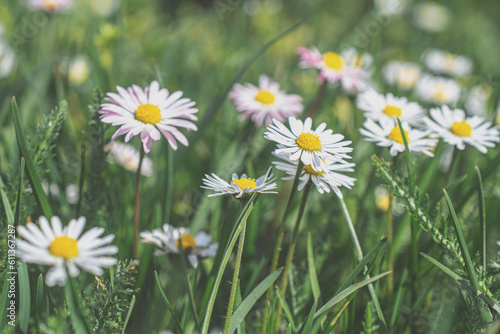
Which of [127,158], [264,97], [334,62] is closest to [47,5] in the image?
[127,158]

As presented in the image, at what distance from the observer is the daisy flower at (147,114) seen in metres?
0.74

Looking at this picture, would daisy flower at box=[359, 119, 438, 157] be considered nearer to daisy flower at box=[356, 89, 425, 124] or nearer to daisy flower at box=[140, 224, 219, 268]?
daisy flower at box=[356, 89, 425, 124]

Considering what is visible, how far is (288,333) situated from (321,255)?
345 millimetres

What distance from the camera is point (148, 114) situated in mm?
784

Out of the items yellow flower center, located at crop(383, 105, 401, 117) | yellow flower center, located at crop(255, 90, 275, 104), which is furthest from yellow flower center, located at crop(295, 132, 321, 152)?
yellow flower center, located at crop(255, 90, 275, 104)

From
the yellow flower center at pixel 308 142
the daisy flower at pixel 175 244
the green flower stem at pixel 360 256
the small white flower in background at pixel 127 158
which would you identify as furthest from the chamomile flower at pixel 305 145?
the small white flower in background at pixel 127 158

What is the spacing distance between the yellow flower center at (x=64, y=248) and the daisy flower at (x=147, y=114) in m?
0.21

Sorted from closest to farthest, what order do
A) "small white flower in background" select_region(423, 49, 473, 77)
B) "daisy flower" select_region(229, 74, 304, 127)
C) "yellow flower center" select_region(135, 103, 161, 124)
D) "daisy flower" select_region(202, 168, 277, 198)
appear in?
1. "daisy flower" select_region(202, 168, 277, 198)
2. "yellow flower center" select_region(135, 103, 161, 124)
3. "daisy flower" select_region(229, 74, 304, 127)
4. "small white flower in background" select_region(423, 49, 473, 77)

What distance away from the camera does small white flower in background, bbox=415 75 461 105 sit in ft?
5.42

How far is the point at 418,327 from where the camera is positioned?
1.00 meters

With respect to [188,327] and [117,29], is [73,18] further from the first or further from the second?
[188,327]

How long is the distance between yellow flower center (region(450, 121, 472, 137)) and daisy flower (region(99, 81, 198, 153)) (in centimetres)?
53

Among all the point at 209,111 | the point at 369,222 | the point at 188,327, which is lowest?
the point at 188,327

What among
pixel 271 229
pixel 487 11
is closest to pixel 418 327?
pixel 271 229
